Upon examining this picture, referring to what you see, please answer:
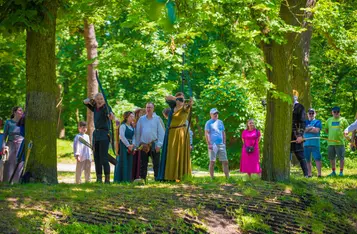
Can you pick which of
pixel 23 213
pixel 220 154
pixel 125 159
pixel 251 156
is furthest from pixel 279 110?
pixel 23 213

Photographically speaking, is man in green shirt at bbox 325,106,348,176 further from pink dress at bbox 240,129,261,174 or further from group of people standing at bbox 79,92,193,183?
group of people standing at bbox 79,92,193,183

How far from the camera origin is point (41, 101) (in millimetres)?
11664

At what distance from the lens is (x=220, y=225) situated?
33.0ft

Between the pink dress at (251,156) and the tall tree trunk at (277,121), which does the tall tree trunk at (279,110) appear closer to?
the tall tree trunk at (277,121)

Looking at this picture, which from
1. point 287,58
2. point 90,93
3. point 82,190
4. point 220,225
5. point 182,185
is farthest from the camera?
point 90,93

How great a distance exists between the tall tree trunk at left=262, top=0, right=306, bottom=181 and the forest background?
286mm

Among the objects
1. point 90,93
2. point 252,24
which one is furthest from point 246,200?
point 90,93

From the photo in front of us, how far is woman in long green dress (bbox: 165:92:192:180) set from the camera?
1328 centimetres

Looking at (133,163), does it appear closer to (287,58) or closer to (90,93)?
(287,58)

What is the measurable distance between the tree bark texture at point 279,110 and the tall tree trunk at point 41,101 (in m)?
4.49

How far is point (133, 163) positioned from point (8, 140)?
8.56 feet

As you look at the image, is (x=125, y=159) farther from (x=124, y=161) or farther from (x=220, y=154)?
(x=220, y=154)

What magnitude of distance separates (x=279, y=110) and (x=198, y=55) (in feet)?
48.4

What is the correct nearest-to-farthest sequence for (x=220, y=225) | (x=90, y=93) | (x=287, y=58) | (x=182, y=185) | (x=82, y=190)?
1. (x=220, y=225)
2. (x=82, y=190)
3. (x=182, y=185)
4. (x=287, y=58)
5. (x=90, y=93)
